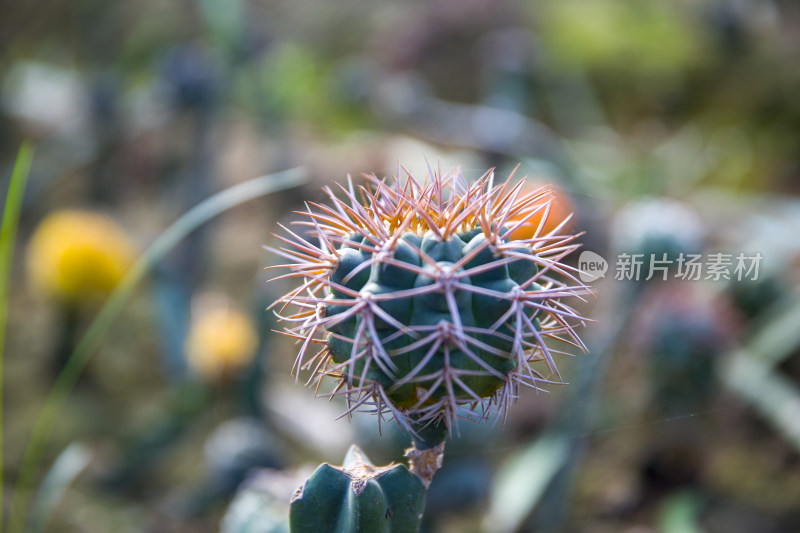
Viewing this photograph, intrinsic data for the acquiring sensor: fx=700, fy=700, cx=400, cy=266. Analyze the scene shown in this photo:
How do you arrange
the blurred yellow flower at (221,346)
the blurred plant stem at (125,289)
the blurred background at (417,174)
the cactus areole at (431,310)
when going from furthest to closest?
the blurred yellow flower at (221,346)
the blurred background at (417,174)
the blurred plant stem at (125,289)
the cactus areole at (431,310)

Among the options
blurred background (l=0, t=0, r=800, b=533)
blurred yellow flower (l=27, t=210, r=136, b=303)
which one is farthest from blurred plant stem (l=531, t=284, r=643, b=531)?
blurred yellow flower (l=27, t=210, r=136, b=303)

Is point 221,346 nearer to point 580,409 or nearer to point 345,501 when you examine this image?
point 580,409

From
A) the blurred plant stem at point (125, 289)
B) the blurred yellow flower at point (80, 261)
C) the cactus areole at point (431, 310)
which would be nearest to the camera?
the cactus areole at point (431, 310)

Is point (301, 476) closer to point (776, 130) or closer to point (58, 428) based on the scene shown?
point (58, 428)

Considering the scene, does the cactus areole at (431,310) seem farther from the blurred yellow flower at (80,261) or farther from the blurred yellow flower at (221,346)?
the blurred yellow flower at (80,261)

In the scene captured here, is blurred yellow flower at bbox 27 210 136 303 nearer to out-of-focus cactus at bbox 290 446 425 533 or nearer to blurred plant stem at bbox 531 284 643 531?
blurred plant stem at bbox 531 284 643 531

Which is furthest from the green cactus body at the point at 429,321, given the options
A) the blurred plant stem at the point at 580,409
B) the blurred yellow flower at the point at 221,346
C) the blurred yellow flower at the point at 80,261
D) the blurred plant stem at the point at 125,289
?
the blurred yellow flower at the point at 80,261

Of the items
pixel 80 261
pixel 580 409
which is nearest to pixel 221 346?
pixel 80 261
